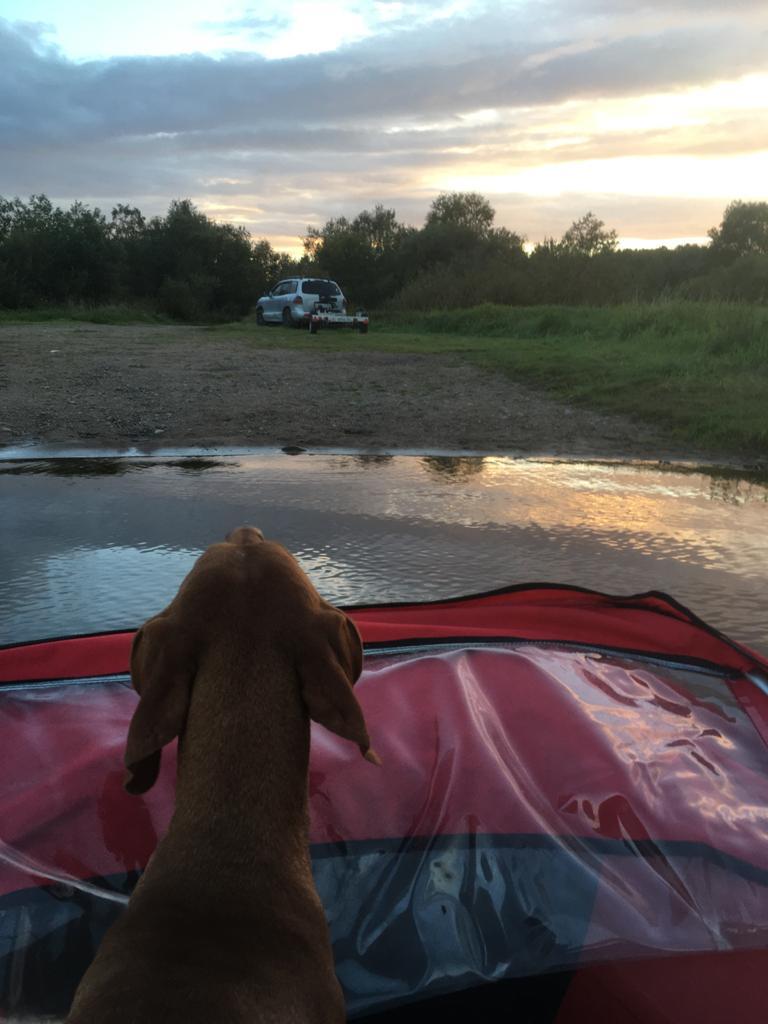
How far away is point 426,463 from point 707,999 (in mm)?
5849

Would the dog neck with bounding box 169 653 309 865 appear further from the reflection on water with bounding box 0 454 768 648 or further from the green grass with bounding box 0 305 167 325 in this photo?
the green grass with bounding box 0 305 167 325

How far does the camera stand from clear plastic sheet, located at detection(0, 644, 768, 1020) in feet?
6.02

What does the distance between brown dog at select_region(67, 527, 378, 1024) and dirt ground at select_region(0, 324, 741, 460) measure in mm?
6390

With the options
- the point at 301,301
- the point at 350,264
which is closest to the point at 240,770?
the point at 301,301

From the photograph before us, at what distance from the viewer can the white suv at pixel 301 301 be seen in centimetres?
2811

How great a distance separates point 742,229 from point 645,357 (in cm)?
4580

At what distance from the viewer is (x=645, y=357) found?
13.9 metres

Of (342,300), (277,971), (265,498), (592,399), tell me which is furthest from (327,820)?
(342,300)

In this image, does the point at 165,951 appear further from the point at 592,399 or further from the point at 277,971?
the point at 592,399

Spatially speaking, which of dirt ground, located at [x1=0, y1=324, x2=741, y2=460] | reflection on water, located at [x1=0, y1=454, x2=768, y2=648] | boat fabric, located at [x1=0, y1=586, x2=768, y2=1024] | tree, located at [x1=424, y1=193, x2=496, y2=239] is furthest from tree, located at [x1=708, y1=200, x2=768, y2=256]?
boat fabric, located at [x1=0, y1=586, x2=768, y2=1024]

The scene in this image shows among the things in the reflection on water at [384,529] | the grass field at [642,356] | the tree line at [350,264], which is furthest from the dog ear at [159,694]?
the tree line at [350,264]

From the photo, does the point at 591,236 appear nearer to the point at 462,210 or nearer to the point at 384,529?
the point at 462,210

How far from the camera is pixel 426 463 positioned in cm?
741

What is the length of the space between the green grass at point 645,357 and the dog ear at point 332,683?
683cm
